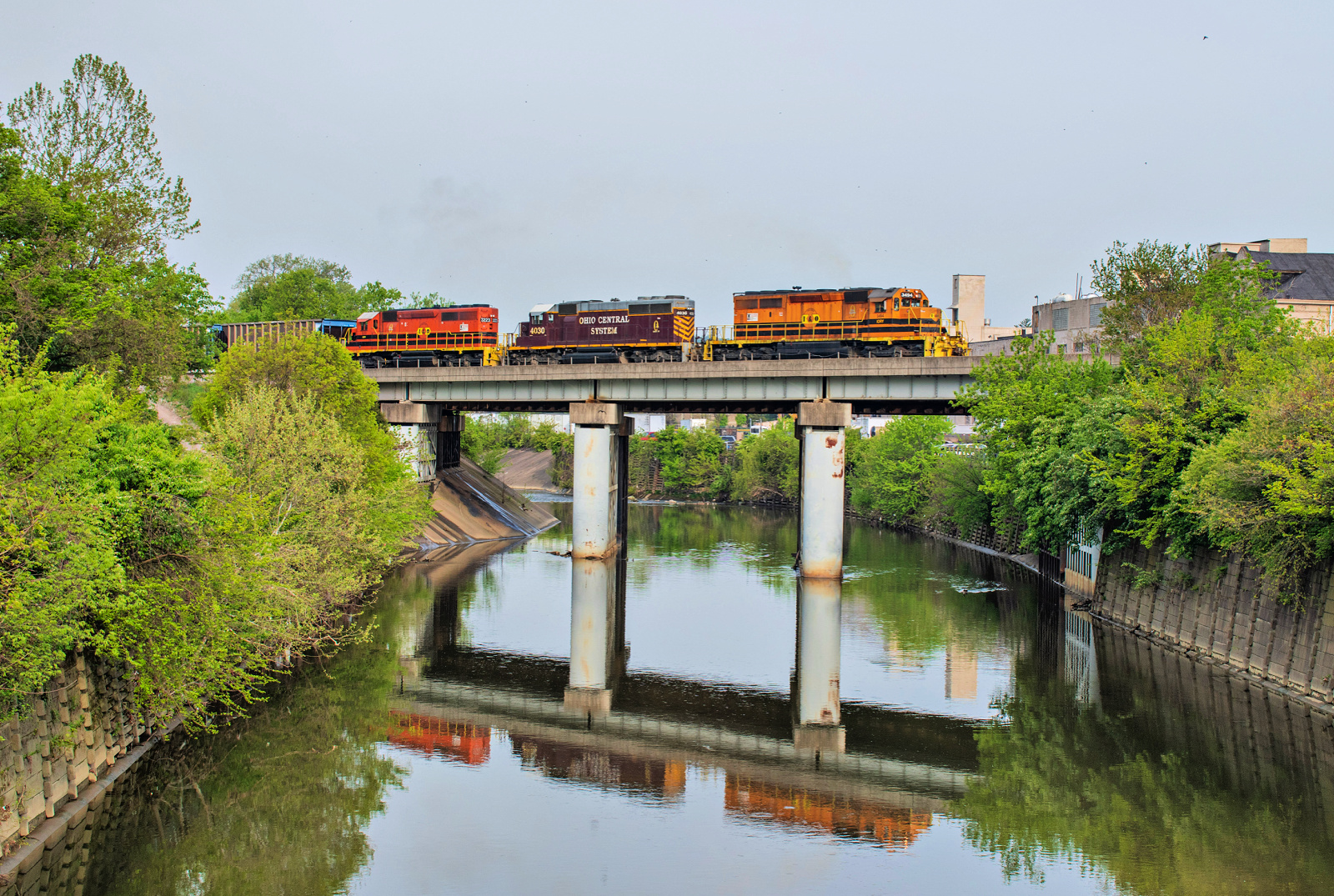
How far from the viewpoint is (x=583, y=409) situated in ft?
185

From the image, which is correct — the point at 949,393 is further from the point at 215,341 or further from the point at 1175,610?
the point at 215,341

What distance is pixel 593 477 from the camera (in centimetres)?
5578

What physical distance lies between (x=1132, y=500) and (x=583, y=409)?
29.9 meters

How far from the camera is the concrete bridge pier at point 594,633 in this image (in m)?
30.7

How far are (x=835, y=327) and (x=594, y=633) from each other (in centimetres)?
2393

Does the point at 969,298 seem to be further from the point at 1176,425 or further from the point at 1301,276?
the point at 1176,425

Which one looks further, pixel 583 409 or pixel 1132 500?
pixel 583 409

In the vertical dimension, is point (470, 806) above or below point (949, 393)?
below

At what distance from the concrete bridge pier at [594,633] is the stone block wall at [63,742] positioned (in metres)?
12.0

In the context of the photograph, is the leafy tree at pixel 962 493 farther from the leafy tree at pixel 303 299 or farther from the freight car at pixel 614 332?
the leafy tree at pixel 303 299

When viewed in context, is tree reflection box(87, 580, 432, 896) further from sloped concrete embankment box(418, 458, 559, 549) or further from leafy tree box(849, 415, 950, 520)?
leafy tree box(849, 415, 950, 520)

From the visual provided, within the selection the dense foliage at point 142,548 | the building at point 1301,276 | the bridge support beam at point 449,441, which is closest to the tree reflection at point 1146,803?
the dense foliage at point 142,548

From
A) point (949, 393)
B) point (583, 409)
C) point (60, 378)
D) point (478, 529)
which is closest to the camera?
point (60, 378)

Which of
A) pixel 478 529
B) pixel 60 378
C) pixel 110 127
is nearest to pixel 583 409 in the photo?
pixel 478 529
